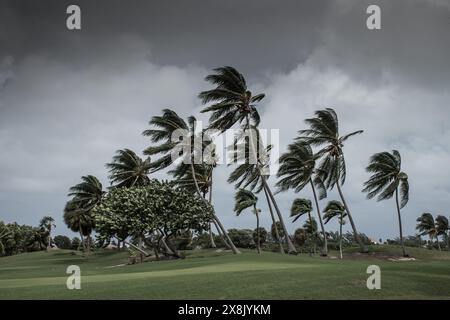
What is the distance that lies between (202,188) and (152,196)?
18878mm

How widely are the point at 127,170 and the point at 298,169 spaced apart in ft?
90.9

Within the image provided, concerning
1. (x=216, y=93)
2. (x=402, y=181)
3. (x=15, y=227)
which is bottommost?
(x=15, y=227)

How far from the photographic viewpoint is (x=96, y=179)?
80.6 metres

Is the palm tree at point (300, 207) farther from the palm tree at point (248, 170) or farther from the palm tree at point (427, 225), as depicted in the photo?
the palm tree at point (427, 225)

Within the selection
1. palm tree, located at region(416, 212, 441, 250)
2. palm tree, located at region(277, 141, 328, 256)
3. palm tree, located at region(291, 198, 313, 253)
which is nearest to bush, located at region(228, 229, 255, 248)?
palm tree, located at region(291, 198, 313, 253)

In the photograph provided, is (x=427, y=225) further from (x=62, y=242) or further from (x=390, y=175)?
(x=62, y=242)

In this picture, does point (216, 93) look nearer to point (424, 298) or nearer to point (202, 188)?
point (202, 188)

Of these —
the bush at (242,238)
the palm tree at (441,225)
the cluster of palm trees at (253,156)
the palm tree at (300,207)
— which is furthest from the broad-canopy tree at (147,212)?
the palm tree at (441,225)

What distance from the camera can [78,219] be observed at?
82812 millimetres

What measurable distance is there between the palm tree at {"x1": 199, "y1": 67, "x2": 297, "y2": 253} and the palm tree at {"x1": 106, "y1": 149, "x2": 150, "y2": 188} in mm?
24268

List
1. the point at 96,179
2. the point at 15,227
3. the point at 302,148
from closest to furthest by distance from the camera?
the point at 302,148, the point at 96,179, the point at 15,227

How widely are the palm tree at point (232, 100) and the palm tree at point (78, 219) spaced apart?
43.5 m

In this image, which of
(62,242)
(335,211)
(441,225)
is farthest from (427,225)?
(62,242)
